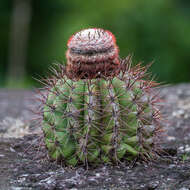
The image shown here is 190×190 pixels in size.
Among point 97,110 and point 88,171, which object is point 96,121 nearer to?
point 97,110

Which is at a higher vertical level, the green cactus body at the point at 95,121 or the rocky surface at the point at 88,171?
the green cactus body at the point at 95,121

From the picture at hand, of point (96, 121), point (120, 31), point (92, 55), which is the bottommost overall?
point (96, 121)

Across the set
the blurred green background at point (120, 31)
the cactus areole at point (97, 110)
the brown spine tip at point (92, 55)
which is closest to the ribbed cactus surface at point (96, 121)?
the cactus areole at point (97, 110)

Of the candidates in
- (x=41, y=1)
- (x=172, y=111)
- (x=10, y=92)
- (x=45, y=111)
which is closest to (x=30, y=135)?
(x=45, y=111)

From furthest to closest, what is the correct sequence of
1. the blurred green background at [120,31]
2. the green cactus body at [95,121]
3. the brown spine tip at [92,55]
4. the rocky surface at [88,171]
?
1. the blurred green background at [120,31]
2. the brown spine tip at [92,55]
3. the green cactus body at [95,121]
4. the rocky surface at [88,171]

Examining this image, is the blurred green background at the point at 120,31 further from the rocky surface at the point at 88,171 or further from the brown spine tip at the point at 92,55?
the brown spine tip at the point at 92,55

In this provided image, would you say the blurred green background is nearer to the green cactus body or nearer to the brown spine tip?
the brown spine tip

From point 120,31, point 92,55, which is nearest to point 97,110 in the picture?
point 92,55
